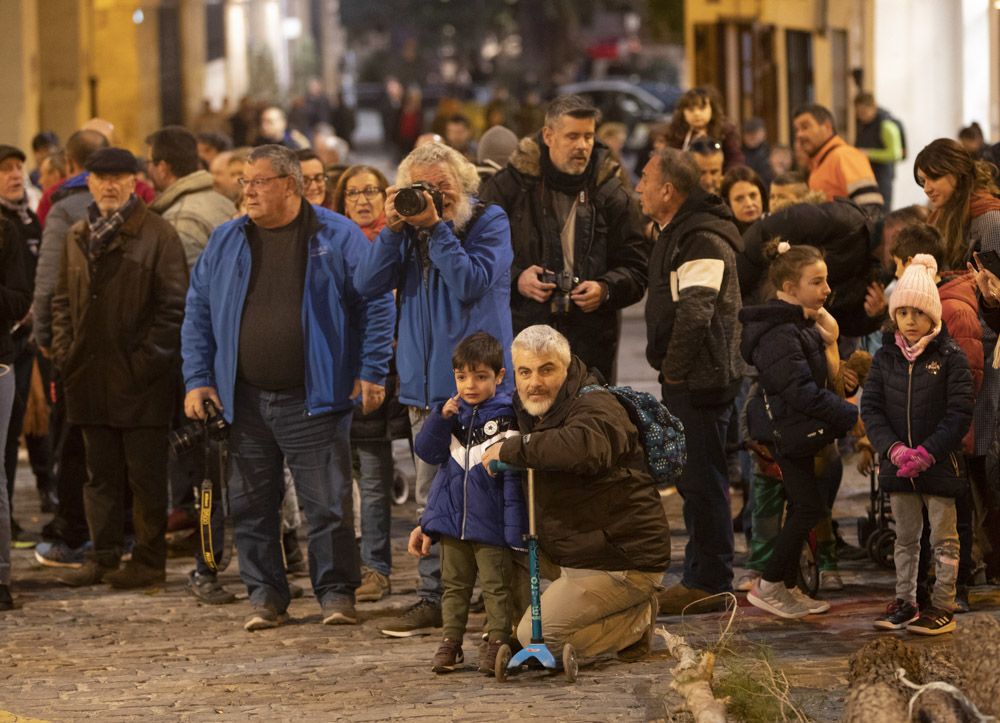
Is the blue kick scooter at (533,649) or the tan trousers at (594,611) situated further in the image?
the tan trousers at (594,611)

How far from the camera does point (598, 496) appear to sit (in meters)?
8.41

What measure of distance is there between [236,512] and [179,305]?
1398 mm

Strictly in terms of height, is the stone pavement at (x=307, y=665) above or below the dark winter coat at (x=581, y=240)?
below

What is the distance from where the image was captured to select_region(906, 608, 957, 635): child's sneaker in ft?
28.8

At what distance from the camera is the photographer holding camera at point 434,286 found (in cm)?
921

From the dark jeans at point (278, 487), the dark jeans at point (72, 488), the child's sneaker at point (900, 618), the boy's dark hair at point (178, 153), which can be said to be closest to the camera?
the child's sneaker at point (900, 618)

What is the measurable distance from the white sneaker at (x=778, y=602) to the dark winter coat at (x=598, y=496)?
0.93 meters

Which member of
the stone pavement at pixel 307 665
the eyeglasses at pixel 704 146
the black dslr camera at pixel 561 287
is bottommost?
the stone pavement at pixel 307 665

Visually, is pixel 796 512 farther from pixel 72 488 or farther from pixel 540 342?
pixel 72 488

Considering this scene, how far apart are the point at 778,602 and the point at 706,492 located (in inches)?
24.6

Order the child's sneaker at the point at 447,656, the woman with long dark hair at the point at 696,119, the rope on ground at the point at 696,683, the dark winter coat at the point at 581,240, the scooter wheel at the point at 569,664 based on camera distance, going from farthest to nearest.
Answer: the woman with long dark hair at the point at 696,119 < the dark winter coat at the point at 581,240 < the child's sneaker at the point at 447,656 < the scooter wheel at the point at 569,664 < the rope on ground at the point at 696,683

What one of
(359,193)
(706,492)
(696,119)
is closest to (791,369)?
(706,492)

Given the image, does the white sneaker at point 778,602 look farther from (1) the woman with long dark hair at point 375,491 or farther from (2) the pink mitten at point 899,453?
(1) the woman with long dark hair at point 375,491

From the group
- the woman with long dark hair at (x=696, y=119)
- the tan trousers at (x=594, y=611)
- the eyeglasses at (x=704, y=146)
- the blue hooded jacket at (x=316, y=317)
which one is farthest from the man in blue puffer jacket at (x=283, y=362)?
the woman with long dark hair at (x=696, y=119)
